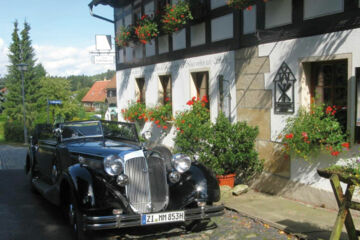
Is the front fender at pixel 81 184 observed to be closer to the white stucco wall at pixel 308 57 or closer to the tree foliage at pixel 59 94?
the white stucco wall at pixel 308 57

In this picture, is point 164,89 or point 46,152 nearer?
point 46,152

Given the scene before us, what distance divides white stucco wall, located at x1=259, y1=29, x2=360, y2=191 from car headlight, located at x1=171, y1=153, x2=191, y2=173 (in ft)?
8.19

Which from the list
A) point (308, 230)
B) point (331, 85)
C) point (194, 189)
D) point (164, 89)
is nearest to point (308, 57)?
point (331, 85)

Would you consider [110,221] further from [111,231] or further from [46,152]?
[46,152]

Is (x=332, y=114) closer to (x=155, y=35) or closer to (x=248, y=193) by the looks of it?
(x=248, y=193)

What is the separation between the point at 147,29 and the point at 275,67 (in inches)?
180

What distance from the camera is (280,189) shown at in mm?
7117

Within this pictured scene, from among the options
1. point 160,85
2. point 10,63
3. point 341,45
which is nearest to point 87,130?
point 341,45

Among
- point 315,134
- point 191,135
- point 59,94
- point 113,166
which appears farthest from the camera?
point 59,94

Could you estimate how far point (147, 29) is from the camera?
34.4 ft

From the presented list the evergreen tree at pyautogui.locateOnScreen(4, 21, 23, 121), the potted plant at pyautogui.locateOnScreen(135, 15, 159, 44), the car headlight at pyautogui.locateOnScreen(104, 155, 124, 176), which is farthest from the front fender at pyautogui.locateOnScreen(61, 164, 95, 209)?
the evergreen tree at pyautogui.locateOnScreen(4, 21, 23, 121)

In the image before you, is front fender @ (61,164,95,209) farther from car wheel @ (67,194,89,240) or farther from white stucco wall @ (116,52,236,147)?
white stucco wall @ (116,52,236,147)

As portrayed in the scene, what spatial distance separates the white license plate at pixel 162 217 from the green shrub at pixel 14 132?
24.3 meters

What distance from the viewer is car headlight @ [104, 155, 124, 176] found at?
4.64 metres
